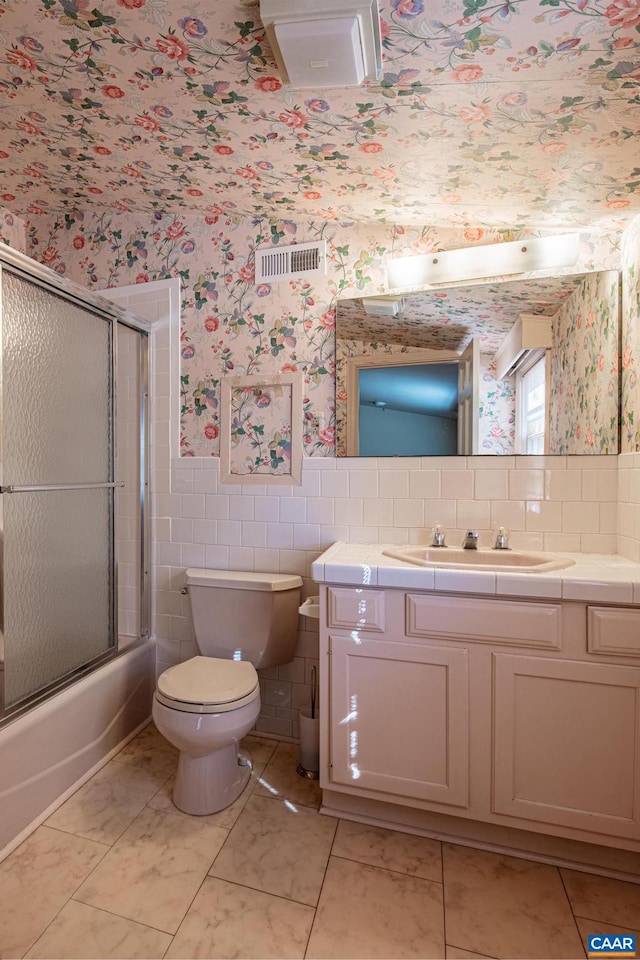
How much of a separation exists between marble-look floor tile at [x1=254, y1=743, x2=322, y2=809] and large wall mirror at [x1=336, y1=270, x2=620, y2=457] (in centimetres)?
131

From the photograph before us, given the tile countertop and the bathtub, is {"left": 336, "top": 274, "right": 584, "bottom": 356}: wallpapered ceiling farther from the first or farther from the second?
the bathtub

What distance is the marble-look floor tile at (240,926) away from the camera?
1094mm

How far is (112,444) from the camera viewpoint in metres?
2.01

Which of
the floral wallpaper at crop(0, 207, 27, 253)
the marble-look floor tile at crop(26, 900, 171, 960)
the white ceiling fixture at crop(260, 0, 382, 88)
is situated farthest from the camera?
the floral wallpaper at crop(0, 207, 27, 253)

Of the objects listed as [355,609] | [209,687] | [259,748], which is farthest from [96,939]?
[355,609]

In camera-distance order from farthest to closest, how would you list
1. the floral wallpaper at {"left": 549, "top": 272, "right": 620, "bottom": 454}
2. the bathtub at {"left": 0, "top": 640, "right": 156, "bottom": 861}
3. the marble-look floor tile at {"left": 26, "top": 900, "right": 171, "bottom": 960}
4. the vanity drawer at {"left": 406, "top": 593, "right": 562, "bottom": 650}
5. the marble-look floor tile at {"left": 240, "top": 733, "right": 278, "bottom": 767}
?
the marble-look floor tile at {"left": 240, "top": 733, "right": 278, "bottom": 767}
the floral wallpaper at {"left": 549, "top": 272, "right": 620, "bottom": 454}
the bathtub at {"left": 0, "top": 640, "right": 156, "bottom": 861}
the vanity drawer at {"left": 406, "top": 593, "right": 562, "bottom": 650}
the marble-look floor tile at {"left": 26, "top": 900, "right": 171, "bottom": 960}

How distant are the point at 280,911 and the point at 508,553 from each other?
4.23 ft

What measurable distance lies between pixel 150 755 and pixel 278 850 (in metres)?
0.76

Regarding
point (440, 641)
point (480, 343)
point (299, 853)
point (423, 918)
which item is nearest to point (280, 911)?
point (299, 853)

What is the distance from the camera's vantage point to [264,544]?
202 cm

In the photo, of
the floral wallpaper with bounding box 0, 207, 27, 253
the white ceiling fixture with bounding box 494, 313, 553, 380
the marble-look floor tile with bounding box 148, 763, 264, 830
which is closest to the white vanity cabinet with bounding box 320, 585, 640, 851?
the marble-look floor tile with bounding box 148, 763, 264, 830

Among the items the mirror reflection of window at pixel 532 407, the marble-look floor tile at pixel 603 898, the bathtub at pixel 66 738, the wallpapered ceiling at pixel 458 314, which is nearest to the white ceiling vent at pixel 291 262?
the wallpapered ceiling at pixel 458 314

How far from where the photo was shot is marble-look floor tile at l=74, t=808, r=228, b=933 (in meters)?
1.20

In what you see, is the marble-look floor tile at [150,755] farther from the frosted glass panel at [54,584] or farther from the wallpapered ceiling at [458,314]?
the wallpapered ceiling at [458,314]
